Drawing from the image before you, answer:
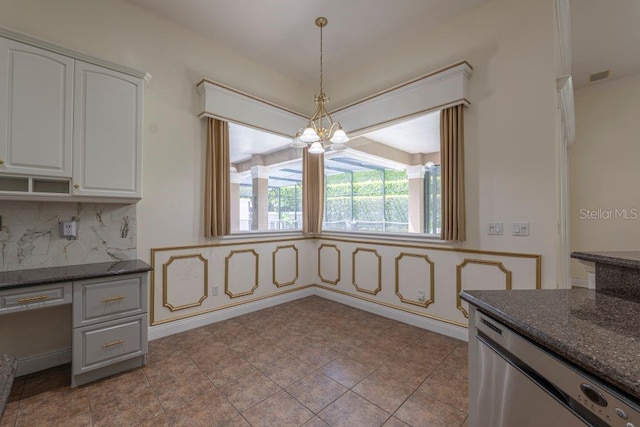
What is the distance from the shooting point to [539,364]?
0.90 m

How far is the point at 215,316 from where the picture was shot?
3248 millimetres

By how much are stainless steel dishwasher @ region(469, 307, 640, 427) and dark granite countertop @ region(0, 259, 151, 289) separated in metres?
2.36

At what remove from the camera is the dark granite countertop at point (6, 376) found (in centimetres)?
64

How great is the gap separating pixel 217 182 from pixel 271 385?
2154mm

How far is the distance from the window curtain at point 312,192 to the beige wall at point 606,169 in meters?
4.39

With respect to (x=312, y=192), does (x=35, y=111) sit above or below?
above

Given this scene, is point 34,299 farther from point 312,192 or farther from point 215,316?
point 312,192

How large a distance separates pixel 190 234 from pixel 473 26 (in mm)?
3667

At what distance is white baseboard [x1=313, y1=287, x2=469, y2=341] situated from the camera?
9.32 ft

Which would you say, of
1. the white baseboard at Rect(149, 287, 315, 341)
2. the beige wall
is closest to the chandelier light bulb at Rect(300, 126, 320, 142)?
the white baseboard at Rect(149, 287, 315, 341)

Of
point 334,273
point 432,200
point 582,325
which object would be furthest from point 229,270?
point 582,325

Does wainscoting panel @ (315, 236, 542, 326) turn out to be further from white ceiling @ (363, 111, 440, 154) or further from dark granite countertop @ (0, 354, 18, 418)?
dark granite countertop @ (0, 354, 18, 418)

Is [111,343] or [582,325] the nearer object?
[582,325]

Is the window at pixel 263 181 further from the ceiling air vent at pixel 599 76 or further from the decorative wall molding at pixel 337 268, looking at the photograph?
the ceiling air vent at pixel 599 76
